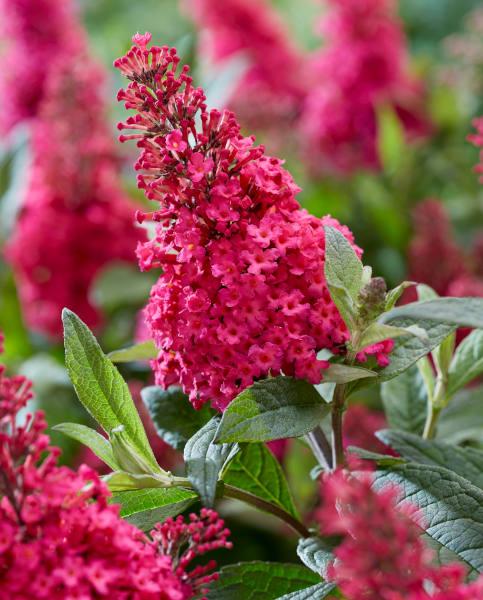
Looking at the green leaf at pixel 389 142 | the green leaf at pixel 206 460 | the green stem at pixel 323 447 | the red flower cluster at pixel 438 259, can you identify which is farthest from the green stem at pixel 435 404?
the green leaf at pixel 389 142

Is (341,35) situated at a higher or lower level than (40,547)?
higher

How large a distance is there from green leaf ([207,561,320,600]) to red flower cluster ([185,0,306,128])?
44.2 inches

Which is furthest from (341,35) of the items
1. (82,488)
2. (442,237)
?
(82,488)

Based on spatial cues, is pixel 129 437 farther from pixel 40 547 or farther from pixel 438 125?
pixel 438 125

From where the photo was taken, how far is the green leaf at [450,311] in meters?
0.43

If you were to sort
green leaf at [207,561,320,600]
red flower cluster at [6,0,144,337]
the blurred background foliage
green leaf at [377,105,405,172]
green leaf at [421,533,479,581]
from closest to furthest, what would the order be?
green leaf at [421,533,479,581] < green leaf at [207,561,320,600] < the blurred background foliage < red flower cluster at [6,0,144,337] < green leaf at [377,105,405,172]

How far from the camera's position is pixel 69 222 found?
3.67 feet

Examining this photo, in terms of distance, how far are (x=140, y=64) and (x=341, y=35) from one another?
109cm

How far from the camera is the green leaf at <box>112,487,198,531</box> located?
513mm

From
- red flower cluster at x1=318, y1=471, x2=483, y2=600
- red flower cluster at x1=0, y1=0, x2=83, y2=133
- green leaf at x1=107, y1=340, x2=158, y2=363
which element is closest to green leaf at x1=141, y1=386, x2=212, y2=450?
green leaf at x1=107, y1=340, x2=158, y2=363

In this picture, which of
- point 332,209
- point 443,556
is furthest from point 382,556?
point 332,209

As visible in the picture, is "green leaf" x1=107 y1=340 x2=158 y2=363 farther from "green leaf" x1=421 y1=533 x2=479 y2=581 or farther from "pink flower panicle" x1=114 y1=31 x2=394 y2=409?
"green leaf" x1=421 y1=533 x2=479 y2=581

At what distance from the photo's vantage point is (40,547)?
15.7 inches

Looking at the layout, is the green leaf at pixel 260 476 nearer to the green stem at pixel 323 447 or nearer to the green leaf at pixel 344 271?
the green stem at pixel 323 447
